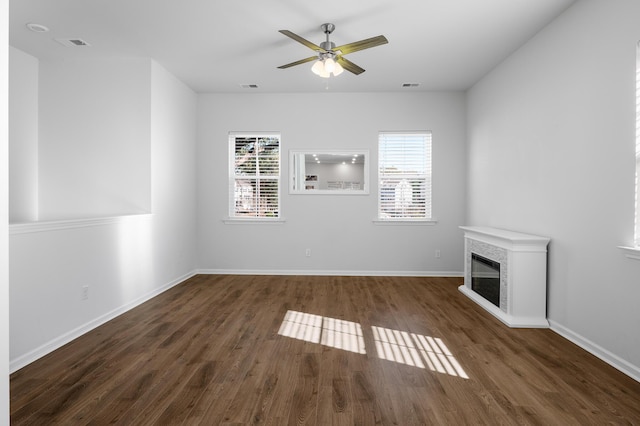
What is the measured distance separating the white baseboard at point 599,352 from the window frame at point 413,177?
256cm

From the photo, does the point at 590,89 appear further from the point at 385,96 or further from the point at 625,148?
the point at 385,96

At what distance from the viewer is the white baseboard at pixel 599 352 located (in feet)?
7.55

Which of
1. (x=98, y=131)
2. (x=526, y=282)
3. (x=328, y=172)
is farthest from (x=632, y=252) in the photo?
(x=98, y=131)

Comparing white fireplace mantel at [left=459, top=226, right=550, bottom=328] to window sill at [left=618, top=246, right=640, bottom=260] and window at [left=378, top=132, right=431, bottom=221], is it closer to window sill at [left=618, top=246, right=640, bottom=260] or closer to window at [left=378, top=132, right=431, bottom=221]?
window sill at [left=618, top=246, right=640, bottom=260]

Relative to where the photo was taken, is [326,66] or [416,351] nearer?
[416,351]

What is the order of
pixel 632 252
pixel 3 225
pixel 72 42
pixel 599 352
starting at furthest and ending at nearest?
pixel 72 42 < pixel 599 352 < pixel 632 252 < pixel 3 225

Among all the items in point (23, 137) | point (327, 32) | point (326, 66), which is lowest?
point (23, 137)

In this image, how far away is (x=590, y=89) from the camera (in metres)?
2.78

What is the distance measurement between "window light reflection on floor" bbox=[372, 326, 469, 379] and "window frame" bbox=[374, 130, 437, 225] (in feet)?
8.65

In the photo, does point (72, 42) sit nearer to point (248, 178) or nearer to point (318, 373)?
point (248, 178)

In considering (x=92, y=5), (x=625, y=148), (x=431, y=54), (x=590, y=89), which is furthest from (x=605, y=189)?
(x=92, y=5)

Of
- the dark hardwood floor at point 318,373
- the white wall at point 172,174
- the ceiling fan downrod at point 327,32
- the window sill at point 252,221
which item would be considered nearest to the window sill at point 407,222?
the window sill at point 252,221

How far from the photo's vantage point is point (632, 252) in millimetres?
2311

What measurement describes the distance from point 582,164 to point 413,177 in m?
2.78
